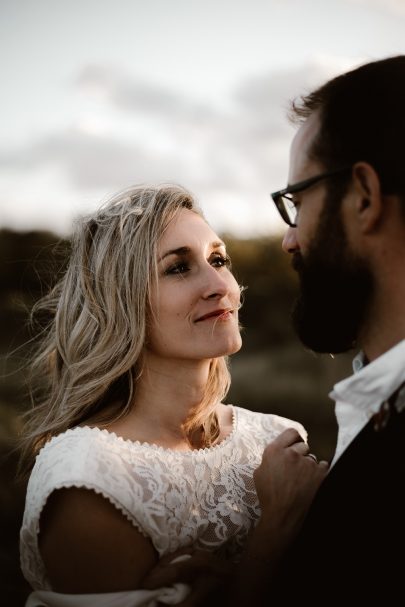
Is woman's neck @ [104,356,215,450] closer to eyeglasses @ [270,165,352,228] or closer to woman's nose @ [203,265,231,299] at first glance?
woman's nose @ [203,265,231,299]

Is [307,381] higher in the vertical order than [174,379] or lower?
lower

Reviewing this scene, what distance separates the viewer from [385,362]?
190 centimetres

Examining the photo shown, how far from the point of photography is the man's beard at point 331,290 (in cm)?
205

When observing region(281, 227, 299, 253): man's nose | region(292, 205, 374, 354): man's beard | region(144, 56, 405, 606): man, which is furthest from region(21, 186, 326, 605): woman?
region(292, 205, 374, 354): man's beard

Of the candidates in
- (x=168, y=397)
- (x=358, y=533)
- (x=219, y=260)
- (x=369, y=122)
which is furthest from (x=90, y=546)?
(x=369, y=122)

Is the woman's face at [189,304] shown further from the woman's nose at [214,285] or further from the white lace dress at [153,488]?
the white lace dress at [153,488]

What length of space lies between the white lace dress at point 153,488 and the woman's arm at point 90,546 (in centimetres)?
4

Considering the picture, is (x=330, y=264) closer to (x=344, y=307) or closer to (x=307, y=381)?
(x=344, y=307)

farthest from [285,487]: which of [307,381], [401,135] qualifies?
[307,381]

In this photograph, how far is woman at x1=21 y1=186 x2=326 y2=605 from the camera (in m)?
2.34

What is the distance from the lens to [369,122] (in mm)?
2031

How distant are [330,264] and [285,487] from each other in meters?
0.91

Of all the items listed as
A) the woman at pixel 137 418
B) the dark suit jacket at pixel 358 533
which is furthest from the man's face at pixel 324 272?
the woman at pixel 137 418

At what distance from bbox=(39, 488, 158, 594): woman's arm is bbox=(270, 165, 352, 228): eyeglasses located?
4.19ft
